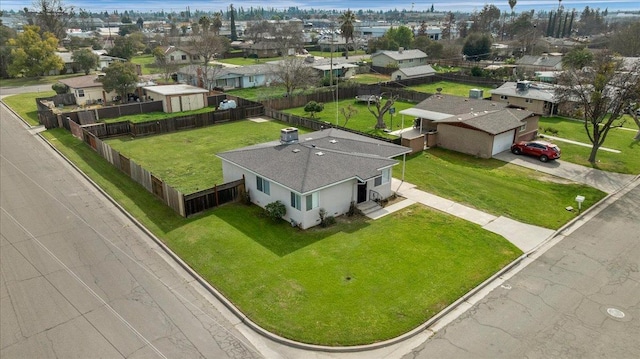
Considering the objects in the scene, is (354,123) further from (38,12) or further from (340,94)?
(38,12)

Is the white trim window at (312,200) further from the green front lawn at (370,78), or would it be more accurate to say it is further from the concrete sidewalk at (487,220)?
the green front lawn at (370,78)

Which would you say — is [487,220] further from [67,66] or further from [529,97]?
[67,66]

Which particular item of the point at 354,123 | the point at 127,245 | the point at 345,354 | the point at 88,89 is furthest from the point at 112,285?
the point at 88,89

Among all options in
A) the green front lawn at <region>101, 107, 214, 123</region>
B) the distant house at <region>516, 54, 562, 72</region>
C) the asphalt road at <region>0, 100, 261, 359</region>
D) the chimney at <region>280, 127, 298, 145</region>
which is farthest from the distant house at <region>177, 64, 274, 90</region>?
the distant house at <region>516, 54, 562, 72</region>

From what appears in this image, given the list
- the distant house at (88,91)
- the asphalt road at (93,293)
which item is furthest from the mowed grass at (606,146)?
the distant house at (88,91)

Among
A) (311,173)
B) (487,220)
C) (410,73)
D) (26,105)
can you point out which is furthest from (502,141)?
(26,105)

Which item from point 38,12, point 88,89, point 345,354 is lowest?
point 345,354

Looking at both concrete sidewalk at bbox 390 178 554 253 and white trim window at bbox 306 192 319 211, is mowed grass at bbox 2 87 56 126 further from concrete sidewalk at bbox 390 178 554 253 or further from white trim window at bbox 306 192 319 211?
concrete sidewalk at bbox 390 178 554 253
